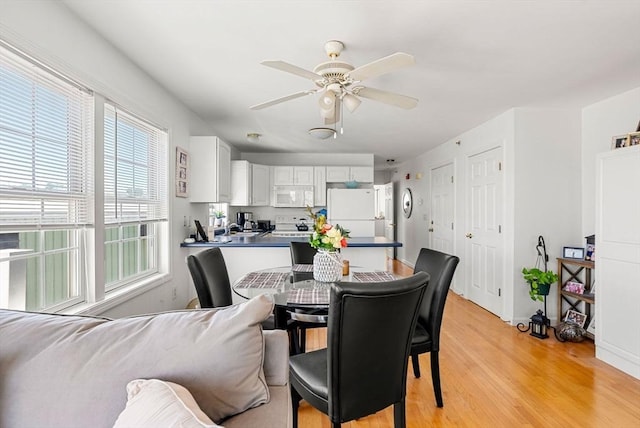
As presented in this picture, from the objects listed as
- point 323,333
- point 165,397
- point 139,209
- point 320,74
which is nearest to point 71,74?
point 139,209

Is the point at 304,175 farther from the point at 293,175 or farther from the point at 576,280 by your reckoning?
the point at 576,280

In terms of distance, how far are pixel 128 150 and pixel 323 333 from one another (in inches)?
92.9

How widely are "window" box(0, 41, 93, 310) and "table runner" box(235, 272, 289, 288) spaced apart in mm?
1012

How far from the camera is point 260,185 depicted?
229 inches

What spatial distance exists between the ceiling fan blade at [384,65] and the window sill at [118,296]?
2.12 meters

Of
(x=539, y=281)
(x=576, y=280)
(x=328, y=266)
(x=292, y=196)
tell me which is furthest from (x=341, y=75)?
(x=292, y=196)

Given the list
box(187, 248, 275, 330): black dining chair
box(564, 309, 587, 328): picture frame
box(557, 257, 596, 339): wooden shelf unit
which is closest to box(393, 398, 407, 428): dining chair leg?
box(187, 248, 275, 330): black dining chair

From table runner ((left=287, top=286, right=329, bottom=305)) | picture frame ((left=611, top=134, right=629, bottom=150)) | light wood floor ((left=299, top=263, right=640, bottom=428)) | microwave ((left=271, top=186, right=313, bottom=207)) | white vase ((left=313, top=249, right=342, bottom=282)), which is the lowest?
light wood floor ((left=299, top=263, right=640, bottom=428))

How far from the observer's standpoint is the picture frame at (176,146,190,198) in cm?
338

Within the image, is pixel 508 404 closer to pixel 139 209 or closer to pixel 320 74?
pixel 320 74

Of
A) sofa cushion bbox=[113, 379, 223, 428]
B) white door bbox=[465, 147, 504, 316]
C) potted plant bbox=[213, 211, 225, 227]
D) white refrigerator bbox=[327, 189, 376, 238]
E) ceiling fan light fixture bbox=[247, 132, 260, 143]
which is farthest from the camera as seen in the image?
white refrigerator bbox=[327, 189, 376, 238]

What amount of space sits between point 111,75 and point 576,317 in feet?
14.6

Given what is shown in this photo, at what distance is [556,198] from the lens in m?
3.48

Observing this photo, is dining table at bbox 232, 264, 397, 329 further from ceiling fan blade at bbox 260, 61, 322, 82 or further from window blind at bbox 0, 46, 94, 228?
ceiling fan blade at bbox 260, 61, 322, 82
